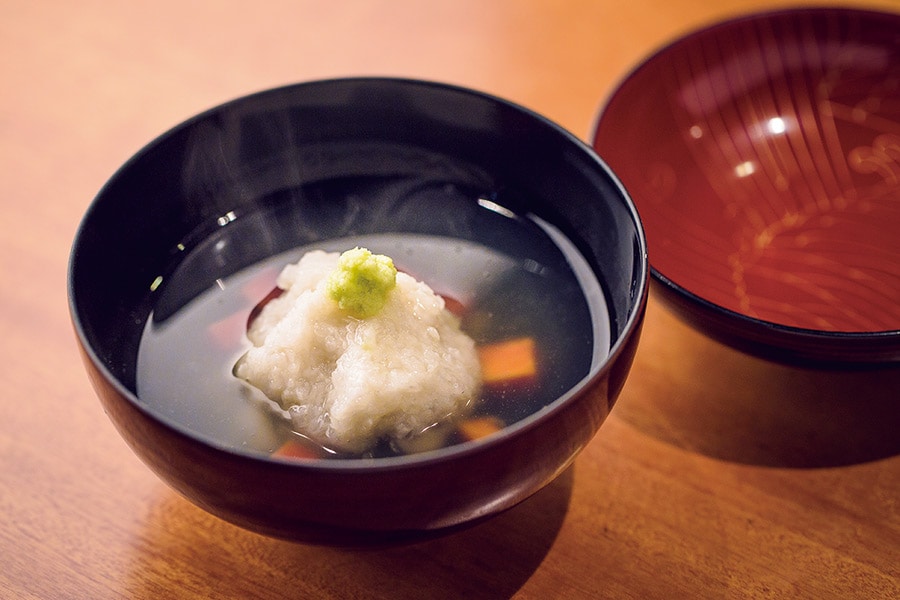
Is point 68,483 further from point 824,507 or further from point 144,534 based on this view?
point 824,507

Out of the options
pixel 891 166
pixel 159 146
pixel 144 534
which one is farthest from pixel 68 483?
pixel 891 166

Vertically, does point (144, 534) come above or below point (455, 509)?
below

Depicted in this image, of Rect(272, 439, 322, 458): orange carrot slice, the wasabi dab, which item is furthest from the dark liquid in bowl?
the wasabi dab

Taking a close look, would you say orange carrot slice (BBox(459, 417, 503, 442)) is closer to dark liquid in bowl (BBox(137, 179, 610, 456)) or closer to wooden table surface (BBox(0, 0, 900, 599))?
dark liquid in bowl (BBox(137, 179, 610, 456))

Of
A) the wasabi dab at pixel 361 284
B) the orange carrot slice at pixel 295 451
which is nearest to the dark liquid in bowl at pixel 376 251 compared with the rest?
the orange carrot slice at pixel 295 451

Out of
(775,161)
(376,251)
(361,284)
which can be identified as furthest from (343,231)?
(775,161)

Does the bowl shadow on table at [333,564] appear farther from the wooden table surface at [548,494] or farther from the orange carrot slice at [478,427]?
the orange carrot slice at [478,427]

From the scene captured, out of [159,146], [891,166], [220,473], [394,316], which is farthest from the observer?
[891,166]
